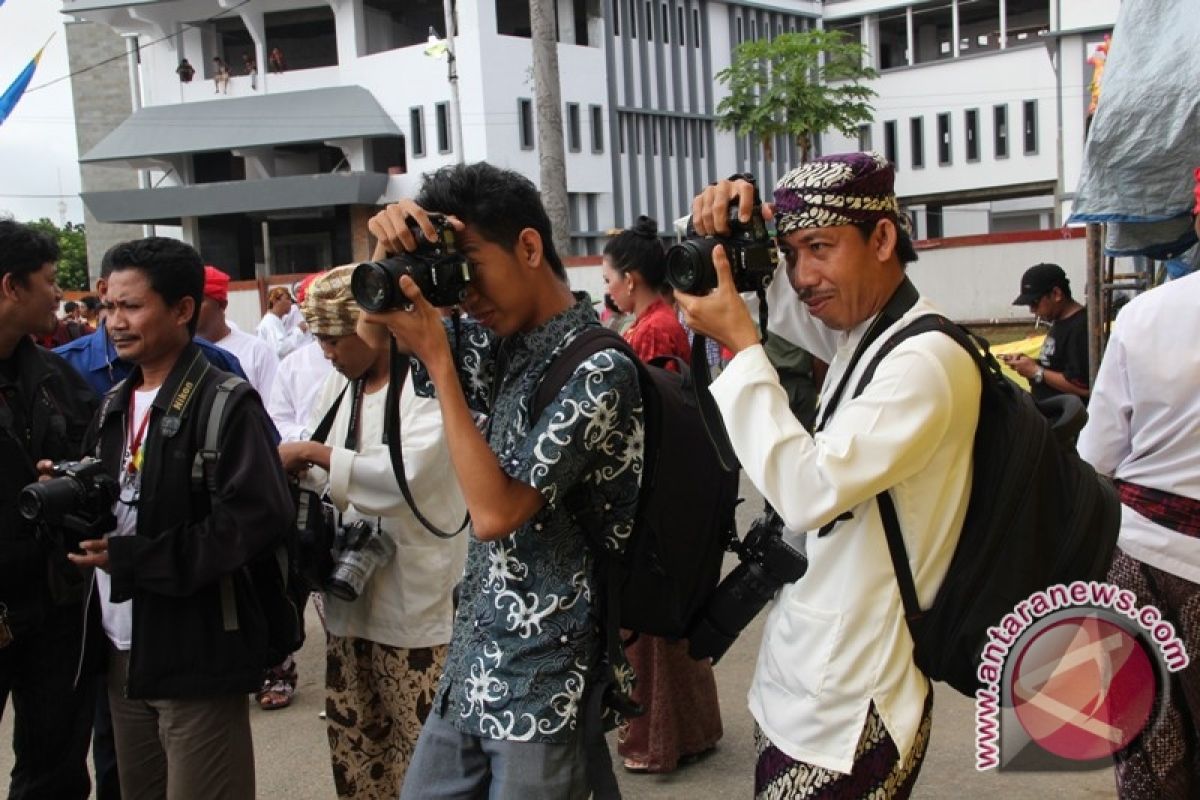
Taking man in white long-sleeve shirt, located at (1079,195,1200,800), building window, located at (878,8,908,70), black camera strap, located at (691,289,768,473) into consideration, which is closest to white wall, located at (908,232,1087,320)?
building window, located at (878,8,908,70)

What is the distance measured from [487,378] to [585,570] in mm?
560

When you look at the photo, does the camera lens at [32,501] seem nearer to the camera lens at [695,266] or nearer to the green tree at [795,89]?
the camera lens at [695,266]

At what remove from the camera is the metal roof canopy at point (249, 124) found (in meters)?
33.4

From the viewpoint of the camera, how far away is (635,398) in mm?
2148

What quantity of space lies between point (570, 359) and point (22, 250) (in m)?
2.25

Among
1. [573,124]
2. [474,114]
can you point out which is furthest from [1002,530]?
[573,124]

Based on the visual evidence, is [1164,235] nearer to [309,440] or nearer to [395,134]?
[309,440]

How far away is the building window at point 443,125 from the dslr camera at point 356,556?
31147 millimetres

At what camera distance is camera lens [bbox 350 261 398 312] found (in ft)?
6.73

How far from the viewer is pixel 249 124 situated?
112ft

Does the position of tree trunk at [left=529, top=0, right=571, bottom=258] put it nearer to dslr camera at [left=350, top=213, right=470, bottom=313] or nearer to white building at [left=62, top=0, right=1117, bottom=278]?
dslr camera at [left=350, top=213, right=470, bottom=313]

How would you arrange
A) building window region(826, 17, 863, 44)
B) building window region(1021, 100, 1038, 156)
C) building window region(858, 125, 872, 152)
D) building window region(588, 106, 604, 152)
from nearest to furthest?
building window region(588, 106, 604, 152), building window region(1021, 100, 1038, 156), building window region(858, 125, 872, 152), building window region(826, 17, 863, 44)

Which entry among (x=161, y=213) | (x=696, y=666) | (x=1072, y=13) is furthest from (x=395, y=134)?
(x=696, y=666)

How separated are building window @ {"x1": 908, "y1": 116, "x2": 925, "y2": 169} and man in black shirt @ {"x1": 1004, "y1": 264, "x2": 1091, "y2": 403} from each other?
38967 millimetres
